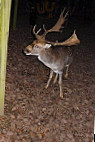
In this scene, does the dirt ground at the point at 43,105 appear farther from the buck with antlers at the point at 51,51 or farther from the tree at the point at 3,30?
the tree at the point at 3,30

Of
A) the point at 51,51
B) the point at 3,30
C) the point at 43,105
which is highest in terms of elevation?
the point at 3,30

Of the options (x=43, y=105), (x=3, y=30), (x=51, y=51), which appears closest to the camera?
(x=3, y=30)

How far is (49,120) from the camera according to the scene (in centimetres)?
491

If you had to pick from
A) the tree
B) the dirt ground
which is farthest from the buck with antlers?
the tree

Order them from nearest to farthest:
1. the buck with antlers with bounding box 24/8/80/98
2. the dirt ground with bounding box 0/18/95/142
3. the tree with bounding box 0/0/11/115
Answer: the tree with bounding box 0/0/11/115
the dirt ground with bounding box 0/18/95/142
the buck with antlers with bounding box 24/8/80/98

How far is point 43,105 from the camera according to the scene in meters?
5.38

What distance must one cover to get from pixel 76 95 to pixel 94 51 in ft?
14.5

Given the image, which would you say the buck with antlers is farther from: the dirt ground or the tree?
the tree

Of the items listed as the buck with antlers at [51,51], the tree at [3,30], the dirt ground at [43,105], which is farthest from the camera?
the buck with antlers at [51,51]

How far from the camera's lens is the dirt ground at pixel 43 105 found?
451 cm

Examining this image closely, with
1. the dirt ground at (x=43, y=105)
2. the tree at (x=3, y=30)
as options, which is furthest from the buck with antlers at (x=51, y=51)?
the tree at (x=3, y=30)

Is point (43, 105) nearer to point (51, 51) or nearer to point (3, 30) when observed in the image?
point (51, 51)

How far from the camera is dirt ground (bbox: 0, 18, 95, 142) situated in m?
4.51

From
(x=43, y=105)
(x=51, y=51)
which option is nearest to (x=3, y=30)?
(x=51, y=51)
